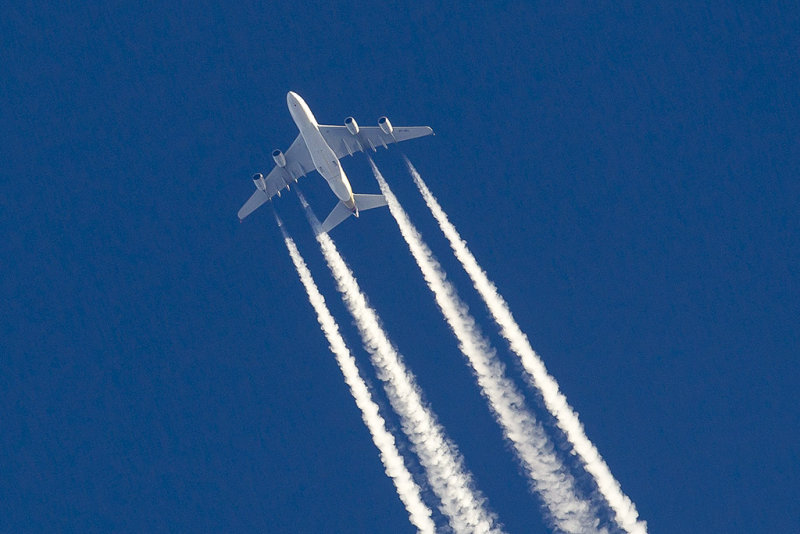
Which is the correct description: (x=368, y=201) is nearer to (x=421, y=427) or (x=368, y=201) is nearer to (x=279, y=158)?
(x=279, y=158)

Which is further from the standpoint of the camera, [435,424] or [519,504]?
[519,504]

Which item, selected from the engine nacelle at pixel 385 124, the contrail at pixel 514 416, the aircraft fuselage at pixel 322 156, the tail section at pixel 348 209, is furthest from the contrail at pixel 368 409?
the engine nacelle at pixel 385 124

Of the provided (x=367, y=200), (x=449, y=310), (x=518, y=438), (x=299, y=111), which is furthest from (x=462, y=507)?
(x=299, y=111)

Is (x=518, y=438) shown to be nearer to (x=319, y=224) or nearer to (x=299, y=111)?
(x=319, y=224)

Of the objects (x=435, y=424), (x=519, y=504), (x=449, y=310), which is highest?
(x=449, y=310)

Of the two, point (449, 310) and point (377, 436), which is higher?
point (449, 310)

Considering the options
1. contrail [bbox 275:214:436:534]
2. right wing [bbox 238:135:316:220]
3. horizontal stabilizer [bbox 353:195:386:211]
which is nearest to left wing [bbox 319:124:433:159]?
right wing [bbox 238:135:316:220]
